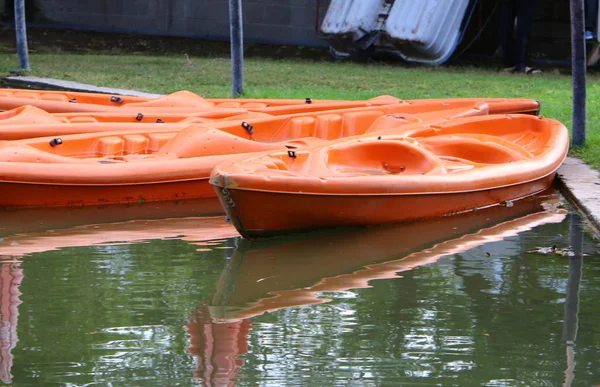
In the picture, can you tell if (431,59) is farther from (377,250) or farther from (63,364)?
(63,364)

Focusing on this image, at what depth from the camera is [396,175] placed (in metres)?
6.36

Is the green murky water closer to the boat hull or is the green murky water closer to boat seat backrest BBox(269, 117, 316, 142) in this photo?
the boat hull

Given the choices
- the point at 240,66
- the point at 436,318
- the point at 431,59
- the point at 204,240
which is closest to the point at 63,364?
the point at 436,318

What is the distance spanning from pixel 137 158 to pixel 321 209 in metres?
2.02

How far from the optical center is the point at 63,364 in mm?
3834

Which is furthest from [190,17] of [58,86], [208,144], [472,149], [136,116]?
[472,149]

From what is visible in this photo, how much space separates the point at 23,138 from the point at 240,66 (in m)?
4.02

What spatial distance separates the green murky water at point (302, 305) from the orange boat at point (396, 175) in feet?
0.43

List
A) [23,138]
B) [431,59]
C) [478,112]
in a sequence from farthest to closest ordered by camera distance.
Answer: [431,59] → [478,112] → [23,138]

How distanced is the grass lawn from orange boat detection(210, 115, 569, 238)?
1.80 metres

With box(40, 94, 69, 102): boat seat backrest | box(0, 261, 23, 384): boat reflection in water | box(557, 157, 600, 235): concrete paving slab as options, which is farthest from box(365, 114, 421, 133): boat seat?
box(0, 261, 23, 384): boat reflection in water

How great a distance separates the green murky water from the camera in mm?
3793

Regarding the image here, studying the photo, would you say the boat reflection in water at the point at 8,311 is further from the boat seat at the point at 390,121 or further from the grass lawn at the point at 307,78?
the grass lawn at the point at 307,78

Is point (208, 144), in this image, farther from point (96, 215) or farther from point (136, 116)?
point (136, 116)
